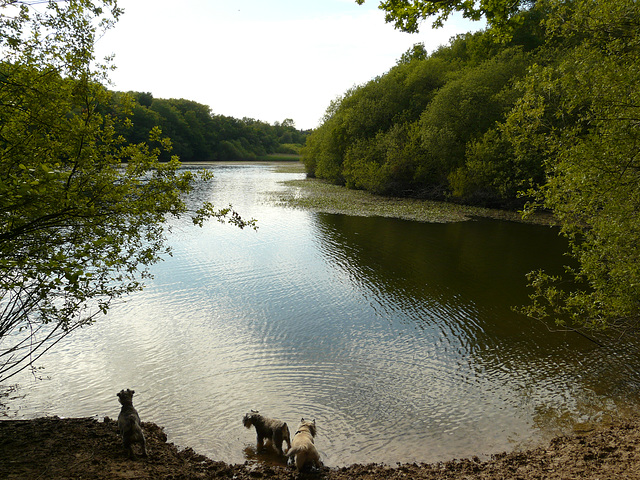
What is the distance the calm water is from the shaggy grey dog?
35 centimetres

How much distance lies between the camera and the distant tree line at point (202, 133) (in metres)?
119

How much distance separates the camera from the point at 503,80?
129 feet

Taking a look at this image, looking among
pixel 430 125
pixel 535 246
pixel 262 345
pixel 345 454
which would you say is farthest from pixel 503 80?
pixel 345 454

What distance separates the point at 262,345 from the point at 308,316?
8.63 ft

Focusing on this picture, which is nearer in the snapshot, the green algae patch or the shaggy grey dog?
the shaggy grey dog

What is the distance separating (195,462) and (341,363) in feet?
16.1

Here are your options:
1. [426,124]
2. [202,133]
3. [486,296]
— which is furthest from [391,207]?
[202,133]

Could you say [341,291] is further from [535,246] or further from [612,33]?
[535,246]

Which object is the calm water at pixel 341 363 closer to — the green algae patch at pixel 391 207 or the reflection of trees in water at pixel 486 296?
the reflection of trees in water at pixel 486 296

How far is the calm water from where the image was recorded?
8086 mm

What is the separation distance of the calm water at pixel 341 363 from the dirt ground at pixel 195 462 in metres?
0.56

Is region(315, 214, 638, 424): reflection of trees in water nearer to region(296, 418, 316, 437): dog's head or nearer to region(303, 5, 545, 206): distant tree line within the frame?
region(296, 418, 316, 437): dog's head

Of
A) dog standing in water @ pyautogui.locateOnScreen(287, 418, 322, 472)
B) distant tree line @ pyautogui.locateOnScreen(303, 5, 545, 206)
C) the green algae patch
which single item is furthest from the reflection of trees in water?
distant tree line @ pyautogui.locateOnScreen(303, 5, 545, 206)

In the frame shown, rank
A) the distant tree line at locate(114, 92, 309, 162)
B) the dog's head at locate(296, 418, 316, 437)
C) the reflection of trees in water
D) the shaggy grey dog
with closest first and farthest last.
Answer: the dog's head at locate(296, 418, 316, 437)
the shaggy grey dog
the reflection of trees in water
the distant tree line at locate(114, 92, 309, 162)
